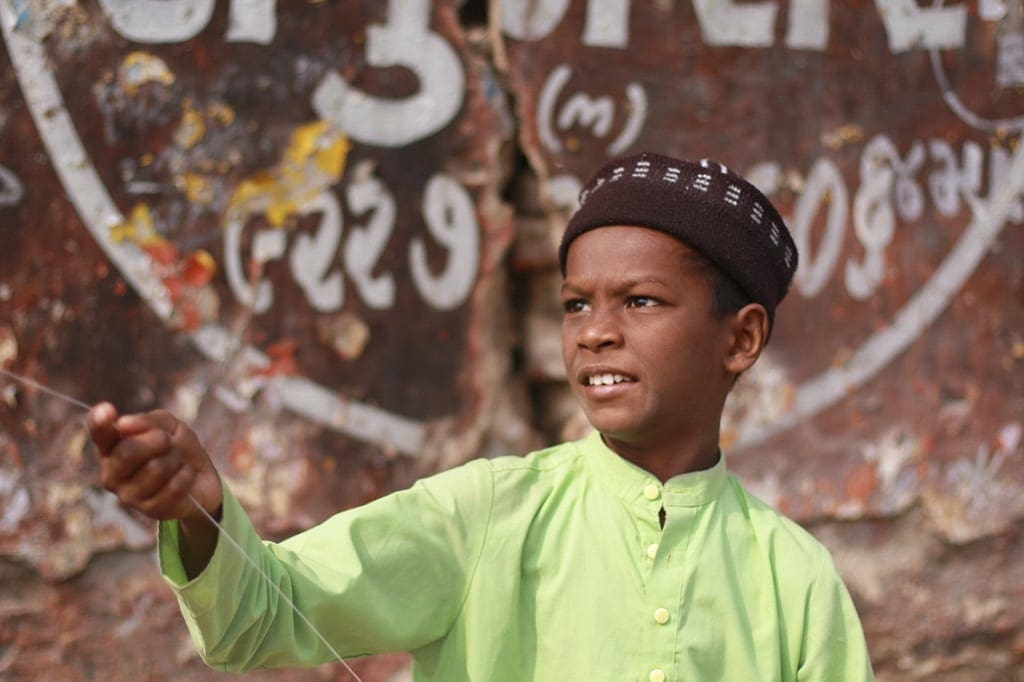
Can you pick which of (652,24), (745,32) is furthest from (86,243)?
(745,32)

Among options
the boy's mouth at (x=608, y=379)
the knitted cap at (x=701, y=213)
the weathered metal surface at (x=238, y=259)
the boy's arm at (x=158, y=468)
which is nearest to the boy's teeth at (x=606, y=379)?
the boy's mouth at (x=608, y=379)

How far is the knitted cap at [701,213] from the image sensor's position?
1719 mm

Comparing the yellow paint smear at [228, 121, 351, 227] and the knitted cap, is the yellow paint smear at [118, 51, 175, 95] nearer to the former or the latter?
the yellow paint smear at [228, 121, 351, 227]

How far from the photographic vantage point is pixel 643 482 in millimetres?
1728

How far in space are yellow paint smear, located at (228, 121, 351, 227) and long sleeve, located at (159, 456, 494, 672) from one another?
1.15 metres

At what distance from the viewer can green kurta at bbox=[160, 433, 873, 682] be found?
1549 mm

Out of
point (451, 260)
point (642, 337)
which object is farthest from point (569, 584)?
point (451, 260)

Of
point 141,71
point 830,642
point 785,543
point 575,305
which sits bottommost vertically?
point 830,642

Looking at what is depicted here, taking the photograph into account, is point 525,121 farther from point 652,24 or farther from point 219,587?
point 219,587

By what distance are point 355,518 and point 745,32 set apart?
79.7 inches

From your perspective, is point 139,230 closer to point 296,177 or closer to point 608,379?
point 296,177

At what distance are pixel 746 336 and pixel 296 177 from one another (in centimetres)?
123

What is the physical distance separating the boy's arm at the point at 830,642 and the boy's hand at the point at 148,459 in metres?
0.90

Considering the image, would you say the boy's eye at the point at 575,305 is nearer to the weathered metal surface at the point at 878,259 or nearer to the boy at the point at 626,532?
the boy at the point at 626,532
